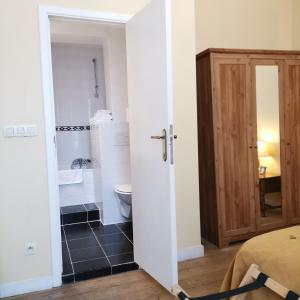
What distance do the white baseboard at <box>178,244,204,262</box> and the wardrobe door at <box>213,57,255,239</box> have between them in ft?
0.94

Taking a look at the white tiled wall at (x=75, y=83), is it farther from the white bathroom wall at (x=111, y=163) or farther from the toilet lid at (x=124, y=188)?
the toilet lid at (x=124, y=188)

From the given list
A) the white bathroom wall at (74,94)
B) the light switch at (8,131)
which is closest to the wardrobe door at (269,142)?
the light switch at (8,131)

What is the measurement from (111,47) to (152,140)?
2.20 metres

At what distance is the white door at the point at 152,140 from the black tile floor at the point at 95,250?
0.71 ft

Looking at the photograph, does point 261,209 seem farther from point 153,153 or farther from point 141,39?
point 141,39

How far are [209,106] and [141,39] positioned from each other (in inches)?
38.5

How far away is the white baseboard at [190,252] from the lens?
295cm

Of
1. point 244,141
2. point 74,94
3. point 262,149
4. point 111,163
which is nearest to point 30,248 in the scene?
point 111,163

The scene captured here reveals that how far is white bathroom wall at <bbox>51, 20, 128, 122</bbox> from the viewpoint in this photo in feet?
13.5

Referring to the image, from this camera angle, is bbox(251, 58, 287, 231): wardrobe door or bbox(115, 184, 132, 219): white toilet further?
bbox(115, 184, 132, 219): white toilet

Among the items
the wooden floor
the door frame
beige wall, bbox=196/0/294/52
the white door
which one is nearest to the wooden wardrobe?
the wooden floor

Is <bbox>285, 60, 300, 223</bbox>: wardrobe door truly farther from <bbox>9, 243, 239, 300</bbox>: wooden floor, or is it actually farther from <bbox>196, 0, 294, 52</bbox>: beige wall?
<bbox>9, 243, 239, 300</bbox>: wooden floor

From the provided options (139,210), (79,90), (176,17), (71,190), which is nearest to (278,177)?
(139,210)

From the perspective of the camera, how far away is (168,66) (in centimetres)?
214
